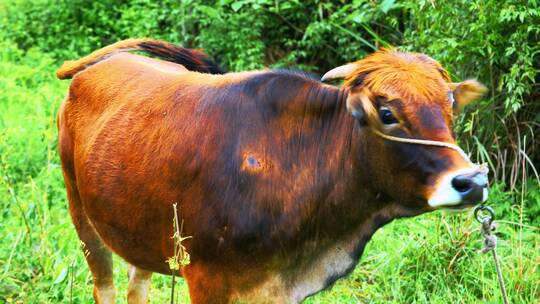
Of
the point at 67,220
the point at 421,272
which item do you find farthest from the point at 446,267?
the point at 67,220

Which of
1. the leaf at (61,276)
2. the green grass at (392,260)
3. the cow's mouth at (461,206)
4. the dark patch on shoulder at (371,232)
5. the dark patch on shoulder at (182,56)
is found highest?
the cow's mouth at (461,206)

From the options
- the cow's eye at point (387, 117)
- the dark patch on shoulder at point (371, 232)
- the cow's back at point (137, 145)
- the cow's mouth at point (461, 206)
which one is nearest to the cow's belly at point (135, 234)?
the cow's back at point (137, 145)

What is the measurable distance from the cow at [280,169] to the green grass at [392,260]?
0.99m

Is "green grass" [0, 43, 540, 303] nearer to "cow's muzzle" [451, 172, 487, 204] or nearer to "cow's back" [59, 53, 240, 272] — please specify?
"cow's back" [59, 53, 240, 272]

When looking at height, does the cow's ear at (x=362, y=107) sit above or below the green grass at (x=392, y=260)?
above

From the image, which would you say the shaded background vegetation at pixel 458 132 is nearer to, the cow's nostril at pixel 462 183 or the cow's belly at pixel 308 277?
the cow's belly at pixel 308 277

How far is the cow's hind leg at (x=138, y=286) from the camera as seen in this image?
16.4 ft

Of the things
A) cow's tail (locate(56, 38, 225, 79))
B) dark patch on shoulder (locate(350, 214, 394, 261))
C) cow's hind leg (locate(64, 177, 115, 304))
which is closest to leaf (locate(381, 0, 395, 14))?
cow's tail (locate(56, 38, 225, 79))

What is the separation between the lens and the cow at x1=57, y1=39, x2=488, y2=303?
3.27 meters

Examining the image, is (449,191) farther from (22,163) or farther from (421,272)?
(22,163)

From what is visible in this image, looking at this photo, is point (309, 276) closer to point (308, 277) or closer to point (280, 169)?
point (308, 277)

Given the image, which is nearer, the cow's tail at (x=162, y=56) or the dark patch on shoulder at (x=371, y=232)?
the dark patch on shoulder at (x=371, y=232)

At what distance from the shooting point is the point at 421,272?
5246mm

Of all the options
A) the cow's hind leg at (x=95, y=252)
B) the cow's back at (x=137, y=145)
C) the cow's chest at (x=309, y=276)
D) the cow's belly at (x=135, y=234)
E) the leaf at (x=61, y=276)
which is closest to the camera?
the cow's chest at (x=309, y=276)
